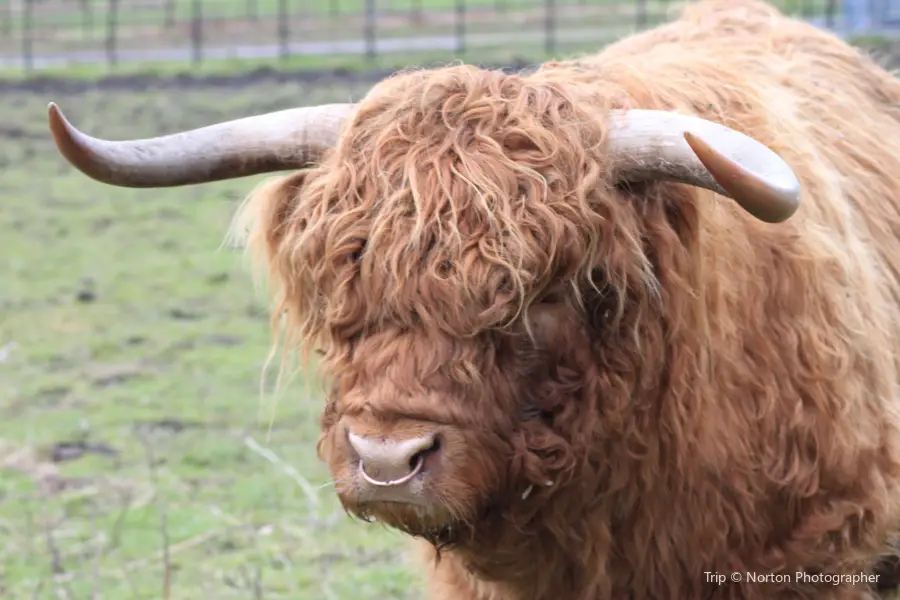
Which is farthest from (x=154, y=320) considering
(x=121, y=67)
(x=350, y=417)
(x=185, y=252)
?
(x=121, y=67)

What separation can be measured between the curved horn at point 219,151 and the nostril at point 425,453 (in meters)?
0.84

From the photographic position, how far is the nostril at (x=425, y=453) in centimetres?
269

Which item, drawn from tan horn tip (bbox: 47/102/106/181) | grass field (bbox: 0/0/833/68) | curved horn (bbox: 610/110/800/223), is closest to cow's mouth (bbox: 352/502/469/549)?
curved horn (bbox: 610/110/800/223)

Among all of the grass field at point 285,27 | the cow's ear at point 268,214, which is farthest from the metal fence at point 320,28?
the cow's ear at point 268,214

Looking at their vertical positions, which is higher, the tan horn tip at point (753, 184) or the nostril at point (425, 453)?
the tan horn tip at point (753, 184)

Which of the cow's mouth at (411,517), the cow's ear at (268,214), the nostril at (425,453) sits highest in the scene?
the cow's ear at (268,214)

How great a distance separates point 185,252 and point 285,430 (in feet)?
11.8

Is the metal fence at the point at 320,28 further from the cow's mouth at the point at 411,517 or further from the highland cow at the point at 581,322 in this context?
the cow's mouth at the point at 411,517

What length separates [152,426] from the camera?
6395 millimetres

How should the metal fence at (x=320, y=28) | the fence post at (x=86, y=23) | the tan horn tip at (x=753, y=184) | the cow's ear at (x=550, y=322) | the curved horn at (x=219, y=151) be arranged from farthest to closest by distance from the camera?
the fence post at (x=86, y=23) < the metal fence at (x=320, y=28) < the curved horn at (x=219, y=151) < the cow's ear at (x=550, y=322) < the tan horn tip at (x=753, y=184)

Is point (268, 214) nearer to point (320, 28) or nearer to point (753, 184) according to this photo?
point (753, 184)

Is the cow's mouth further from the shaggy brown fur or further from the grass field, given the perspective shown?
the grass field

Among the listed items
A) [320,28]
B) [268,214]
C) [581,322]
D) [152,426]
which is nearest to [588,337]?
[581,322]

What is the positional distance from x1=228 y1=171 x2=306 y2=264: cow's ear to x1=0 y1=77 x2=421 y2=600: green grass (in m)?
0.23
